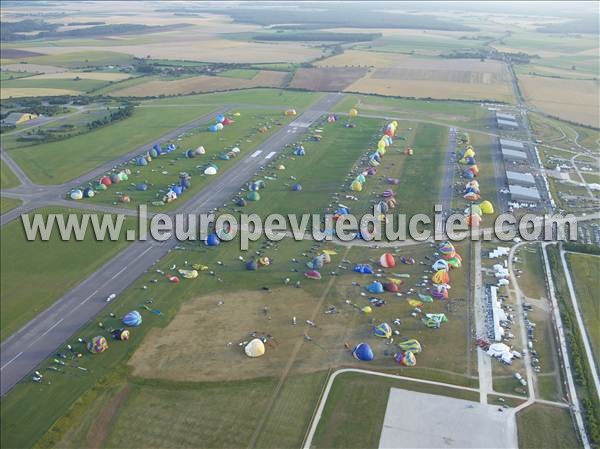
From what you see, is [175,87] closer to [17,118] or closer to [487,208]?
[17,118]

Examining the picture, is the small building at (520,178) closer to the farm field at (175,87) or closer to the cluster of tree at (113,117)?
the cluster of tree at (113,117)

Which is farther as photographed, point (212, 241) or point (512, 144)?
point (512, 144)

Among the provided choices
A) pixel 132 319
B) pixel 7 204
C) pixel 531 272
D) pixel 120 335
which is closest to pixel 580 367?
pixel 531 272

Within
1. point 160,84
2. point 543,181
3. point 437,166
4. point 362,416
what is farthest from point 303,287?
point 160,84

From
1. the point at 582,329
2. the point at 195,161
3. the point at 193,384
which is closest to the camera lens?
the point at 193,384

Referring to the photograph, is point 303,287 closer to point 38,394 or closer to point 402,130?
point 38,394

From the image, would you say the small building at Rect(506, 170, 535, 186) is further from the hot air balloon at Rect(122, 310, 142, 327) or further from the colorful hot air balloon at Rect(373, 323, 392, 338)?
the hot air balloon at Rect(122, 310, 142, 327)
